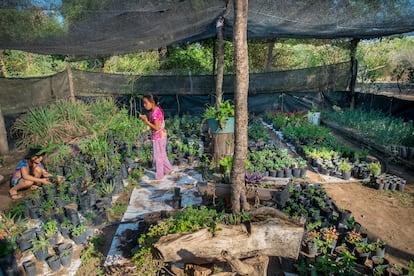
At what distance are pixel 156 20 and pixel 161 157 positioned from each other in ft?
8.83

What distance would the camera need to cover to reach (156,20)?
5051 millimetres

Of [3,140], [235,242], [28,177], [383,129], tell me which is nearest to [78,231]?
[28,177]

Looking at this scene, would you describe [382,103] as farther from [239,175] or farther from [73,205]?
[73,205]

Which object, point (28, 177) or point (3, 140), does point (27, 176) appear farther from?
point (3, 140)

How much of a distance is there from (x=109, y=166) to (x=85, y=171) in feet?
1.23

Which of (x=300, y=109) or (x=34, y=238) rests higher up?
(x=300, y=109)

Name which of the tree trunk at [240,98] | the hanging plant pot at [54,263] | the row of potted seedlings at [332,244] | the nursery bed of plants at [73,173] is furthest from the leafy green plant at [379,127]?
the hanging plant pot at [54,263]

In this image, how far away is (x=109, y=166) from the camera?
441 cm

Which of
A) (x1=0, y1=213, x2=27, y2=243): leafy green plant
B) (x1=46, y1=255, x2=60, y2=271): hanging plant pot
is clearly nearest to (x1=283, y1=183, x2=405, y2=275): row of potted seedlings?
(x1=46, y1=255, x2=60, y2=271): hanging plant pot

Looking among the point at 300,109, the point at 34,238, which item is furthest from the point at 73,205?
the point at 300,109

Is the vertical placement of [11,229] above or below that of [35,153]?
below

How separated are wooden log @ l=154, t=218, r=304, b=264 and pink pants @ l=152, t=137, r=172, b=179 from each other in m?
2.32

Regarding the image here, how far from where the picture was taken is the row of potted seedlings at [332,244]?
2.21 m

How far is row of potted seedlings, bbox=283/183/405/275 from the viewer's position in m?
2.21
